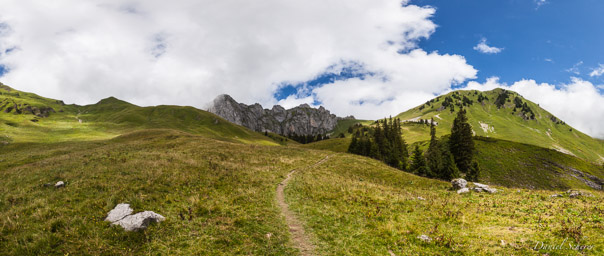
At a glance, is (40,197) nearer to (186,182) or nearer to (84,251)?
(186,182)

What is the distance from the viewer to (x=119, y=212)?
12039mm

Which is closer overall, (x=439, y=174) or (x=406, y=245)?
(x=406, y=245)

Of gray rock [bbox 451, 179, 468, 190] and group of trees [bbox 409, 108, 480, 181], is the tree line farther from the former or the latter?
gray rock [bbox 451, 179, 468, 190]

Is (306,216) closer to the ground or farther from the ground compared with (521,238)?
closer to the ground

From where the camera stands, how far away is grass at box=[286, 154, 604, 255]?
1023 cm

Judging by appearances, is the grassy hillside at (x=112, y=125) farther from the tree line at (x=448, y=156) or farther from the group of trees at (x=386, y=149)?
the tree line at (x=448, y=156)

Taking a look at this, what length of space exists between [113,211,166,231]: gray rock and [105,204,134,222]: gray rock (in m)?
0.45

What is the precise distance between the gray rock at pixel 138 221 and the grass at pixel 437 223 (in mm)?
8777

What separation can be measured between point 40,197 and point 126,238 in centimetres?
995

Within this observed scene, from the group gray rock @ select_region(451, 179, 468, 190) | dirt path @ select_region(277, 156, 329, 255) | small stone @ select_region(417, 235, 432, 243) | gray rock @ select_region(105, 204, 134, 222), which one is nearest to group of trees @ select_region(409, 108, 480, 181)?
gray rock @ select_region(451, 179, 468, 190)

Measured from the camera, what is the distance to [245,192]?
726 inches

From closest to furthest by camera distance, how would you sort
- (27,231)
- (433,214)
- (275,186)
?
(27,231) → (433,214) → (275,186)

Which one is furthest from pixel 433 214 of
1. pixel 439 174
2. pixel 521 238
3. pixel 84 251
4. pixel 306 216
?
pixel 439 174

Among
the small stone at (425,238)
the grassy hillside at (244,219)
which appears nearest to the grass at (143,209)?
the grassy hillside at (244,219)
